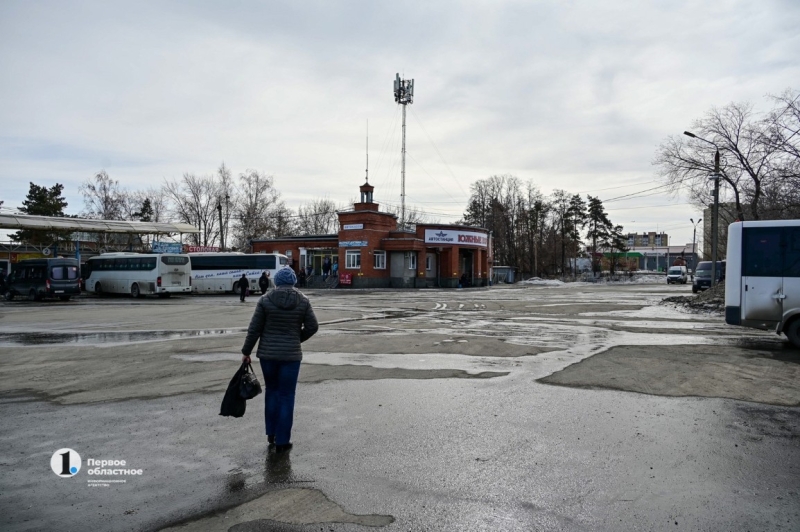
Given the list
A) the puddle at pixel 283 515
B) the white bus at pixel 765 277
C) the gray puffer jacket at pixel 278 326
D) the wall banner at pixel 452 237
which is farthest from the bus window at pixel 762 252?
the wall banner at pixel 452 237

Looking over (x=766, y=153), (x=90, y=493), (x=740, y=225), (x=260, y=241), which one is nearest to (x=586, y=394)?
(x=90, y=493)

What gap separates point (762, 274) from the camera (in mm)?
12664

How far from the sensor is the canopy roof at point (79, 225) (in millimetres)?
37500

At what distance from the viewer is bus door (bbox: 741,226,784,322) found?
12.5 meters

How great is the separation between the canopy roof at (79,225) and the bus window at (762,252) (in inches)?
1689

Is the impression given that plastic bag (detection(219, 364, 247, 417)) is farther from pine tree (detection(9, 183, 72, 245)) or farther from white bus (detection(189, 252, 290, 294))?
pine tree (detection(9, 183, 72, 245))

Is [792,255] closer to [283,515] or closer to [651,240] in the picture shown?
[283,515]

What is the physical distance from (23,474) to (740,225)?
48.5ft

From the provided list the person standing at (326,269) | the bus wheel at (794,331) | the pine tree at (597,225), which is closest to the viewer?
the bus wheel at (794,331)

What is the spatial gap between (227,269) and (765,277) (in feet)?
120

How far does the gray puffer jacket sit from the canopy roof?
40468mm

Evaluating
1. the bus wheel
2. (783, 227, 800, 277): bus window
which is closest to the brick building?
(783, 227, 800, 277): bus window

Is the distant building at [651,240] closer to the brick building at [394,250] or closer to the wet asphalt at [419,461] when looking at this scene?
the brick building at [394,250]

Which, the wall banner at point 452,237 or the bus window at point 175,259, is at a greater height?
the wall banner at point 452,237
